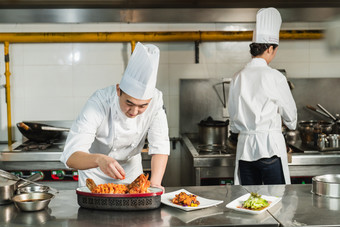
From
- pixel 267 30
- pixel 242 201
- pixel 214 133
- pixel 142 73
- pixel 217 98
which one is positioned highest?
pixel 267 30

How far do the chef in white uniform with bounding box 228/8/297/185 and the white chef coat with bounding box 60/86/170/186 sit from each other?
3.12ft

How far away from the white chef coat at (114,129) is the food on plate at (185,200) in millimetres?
503

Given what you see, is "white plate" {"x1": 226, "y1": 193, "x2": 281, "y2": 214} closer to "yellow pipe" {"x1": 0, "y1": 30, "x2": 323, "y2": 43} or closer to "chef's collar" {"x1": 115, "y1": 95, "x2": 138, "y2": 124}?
"chef's collar" {"x1": 115, "y1": 95, "x2": 138, "y2": 124}

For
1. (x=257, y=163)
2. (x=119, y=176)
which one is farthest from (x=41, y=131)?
(x=119, y=176)

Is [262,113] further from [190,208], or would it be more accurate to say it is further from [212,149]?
[190,208]

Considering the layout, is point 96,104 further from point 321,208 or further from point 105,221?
point 321,208

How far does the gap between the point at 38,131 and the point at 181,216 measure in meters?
2.53

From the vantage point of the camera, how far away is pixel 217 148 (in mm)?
4070

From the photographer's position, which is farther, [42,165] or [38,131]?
[38,131]

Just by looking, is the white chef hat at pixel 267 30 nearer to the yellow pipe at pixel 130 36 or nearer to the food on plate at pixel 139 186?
the yellow pipe at pixel 130 36

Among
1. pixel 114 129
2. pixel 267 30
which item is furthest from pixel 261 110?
pixel 114 129

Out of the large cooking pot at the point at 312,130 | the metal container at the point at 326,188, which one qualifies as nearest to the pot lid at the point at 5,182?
the metal container at the point at 326,188

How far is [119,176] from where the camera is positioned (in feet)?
6.95

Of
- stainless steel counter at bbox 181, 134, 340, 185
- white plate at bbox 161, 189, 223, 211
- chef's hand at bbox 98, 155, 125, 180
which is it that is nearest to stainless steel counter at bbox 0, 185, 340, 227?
white plate at bbox 161, 189, 223, 211
